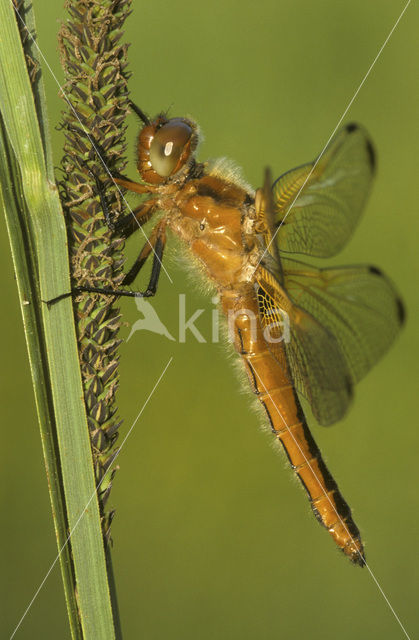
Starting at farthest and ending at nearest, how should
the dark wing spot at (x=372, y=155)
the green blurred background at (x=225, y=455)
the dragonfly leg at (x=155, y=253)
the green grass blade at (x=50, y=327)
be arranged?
the green blurred background at (x=225, y=455)
the dragonfly leg at (x=155, y=253)
the dark wing spot at (x=372, y=155)
the green grass blade at (x=50, y=327)

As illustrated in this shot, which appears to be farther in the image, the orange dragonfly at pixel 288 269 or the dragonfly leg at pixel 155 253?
the dragonfly leg at pixel 155 253

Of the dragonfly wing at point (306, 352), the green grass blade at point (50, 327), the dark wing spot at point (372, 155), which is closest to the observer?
the green grass blade at point (50, 327)

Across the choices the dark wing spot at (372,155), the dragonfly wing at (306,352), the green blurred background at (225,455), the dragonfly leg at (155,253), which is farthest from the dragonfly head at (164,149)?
the green blurred background at (225,455)

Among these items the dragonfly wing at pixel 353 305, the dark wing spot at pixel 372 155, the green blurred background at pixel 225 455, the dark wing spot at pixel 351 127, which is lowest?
the green blurred background at pixel 225 455

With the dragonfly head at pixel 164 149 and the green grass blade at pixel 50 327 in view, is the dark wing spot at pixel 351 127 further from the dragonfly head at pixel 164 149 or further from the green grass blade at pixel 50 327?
the green grass blade at pixel 50 327

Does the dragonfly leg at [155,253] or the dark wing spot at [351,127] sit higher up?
the dark wing spot at [351,127]

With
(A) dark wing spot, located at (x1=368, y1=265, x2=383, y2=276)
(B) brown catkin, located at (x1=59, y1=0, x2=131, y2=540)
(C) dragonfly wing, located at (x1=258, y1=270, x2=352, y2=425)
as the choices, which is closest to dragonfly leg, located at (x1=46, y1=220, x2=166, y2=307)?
(C) dragonfly wing, located at (x1=258, y1=270, x2=352, y2=425)
